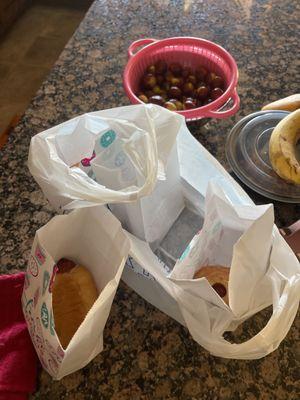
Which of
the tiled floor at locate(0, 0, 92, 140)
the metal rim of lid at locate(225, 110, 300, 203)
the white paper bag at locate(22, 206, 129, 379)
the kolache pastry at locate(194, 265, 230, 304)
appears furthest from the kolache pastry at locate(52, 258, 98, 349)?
the tiled floor at locate(0, 0, 92, 140)

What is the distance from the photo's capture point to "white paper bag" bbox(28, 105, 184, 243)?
533 mm

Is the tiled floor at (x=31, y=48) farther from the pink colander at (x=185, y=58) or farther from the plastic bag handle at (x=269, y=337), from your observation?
the plastic bag handle at (x=269, y=337)

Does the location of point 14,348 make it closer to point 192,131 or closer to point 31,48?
point 192,131

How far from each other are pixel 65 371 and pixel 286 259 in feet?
1.04

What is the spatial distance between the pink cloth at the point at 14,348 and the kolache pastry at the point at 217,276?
0.85 feet

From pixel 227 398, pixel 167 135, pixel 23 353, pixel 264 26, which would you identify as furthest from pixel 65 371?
pixel 264 26

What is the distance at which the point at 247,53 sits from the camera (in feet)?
3.23

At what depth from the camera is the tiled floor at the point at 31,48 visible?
1927mm

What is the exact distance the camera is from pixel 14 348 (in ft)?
1.83

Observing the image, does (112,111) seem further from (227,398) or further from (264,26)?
(264,26)

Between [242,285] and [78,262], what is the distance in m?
0.25

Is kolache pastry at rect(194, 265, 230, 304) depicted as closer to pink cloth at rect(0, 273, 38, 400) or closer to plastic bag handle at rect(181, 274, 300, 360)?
plastic bag handle at rect(181, 274, 300, 360)

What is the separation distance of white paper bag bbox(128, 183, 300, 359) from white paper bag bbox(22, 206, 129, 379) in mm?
42

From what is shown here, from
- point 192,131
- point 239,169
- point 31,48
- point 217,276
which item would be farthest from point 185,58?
point 31,48
